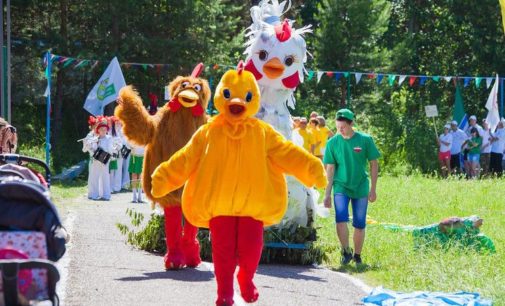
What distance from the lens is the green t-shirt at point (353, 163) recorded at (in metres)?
11.2

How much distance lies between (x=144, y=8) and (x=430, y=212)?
20078mm

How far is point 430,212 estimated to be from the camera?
17.0 meters

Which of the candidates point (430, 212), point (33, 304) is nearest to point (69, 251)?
point (33, 304)

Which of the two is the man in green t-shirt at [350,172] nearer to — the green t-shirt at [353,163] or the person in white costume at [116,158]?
the green t-shirt at [353,163]

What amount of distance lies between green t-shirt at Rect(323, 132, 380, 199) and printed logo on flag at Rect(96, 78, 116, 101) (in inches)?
583

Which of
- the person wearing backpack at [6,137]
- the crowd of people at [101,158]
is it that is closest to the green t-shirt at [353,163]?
the person wearing backpack at [6,137]

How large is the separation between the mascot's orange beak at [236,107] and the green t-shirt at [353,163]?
3098mm

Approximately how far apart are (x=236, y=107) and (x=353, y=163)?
10.4 feet

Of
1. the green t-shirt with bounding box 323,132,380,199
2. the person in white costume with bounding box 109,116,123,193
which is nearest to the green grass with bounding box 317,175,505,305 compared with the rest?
the green t-shirt with bounding box 323,132,380,199

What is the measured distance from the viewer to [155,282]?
9.43 m

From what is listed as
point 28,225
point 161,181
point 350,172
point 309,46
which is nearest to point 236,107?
point 161,181

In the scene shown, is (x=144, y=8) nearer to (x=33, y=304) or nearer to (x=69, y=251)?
(x=69, y=251)

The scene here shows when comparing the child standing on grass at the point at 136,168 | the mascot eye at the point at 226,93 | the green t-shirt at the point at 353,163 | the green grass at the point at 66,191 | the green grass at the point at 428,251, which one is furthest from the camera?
the child standing on grass at the point at 136,168

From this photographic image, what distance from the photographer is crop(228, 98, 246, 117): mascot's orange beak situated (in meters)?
8.38
